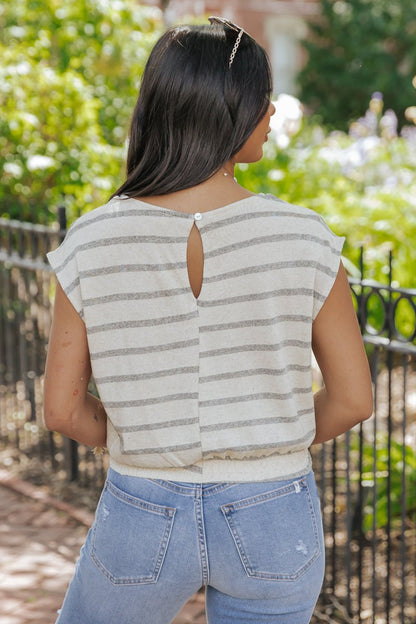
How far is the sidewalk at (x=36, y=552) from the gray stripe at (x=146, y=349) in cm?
229

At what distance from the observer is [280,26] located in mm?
26188

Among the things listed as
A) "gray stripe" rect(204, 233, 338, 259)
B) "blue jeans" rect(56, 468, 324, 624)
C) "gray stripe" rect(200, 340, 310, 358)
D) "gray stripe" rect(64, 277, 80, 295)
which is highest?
"gray stripe" rect(204, 233, 338, 259)

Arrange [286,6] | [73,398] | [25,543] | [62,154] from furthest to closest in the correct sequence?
[286,6]
[62,154]
[25,543]
[73,398]

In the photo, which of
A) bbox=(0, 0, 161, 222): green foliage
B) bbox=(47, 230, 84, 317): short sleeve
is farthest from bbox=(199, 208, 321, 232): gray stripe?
bbox=(0, 0, 161, 222): green foliage

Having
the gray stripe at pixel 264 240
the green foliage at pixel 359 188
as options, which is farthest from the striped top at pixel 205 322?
the green foliage at pixel 359 188

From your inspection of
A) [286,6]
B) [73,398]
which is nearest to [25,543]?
[73,398]

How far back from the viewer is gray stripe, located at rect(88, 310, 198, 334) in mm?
1506

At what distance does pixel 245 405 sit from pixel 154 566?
12.6 inches

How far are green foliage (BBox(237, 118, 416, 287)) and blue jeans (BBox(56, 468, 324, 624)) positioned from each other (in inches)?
163

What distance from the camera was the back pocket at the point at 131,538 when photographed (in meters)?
1.54

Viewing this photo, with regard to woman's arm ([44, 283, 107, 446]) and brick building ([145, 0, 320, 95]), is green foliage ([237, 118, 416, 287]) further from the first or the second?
brick building ([145, 0, 320, 95])

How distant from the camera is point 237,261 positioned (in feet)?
4.92

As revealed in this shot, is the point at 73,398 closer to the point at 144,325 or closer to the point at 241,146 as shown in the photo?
the point at 144,325

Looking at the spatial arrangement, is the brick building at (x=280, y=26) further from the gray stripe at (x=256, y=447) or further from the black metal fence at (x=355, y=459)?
the gray stripe at (x=256, y=447)
